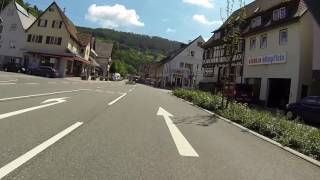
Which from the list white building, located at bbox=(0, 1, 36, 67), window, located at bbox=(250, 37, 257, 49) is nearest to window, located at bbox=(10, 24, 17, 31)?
white building, located at bbox=(0, 1, 36, 67)

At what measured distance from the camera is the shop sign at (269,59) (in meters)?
36.4

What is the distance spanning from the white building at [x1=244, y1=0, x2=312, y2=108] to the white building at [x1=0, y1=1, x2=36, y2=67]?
4303 cm

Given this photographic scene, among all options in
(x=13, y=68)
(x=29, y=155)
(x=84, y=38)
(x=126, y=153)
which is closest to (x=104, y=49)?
(x=84, y=38)

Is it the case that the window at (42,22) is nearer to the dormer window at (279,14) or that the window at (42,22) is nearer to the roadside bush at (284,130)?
the dormer window at (279,14)

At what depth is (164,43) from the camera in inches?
6954

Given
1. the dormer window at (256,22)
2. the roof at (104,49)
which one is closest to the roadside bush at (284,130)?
the dormer window at (256,22)

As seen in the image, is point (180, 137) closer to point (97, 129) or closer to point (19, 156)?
point (97, 129)

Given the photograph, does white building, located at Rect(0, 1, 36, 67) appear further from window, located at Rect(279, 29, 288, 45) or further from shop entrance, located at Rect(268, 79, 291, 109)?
window, located at Rect(279, 29, 288, 45)

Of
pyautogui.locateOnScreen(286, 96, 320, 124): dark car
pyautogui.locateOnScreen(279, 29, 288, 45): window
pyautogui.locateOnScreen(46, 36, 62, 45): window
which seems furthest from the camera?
pyautogui.locateOnScreen(46, 36, 62, 45): window

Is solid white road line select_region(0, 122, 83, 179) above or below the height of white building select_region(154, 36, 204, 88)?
below

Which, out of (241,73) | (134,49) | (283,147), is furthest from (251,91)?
(134,49)

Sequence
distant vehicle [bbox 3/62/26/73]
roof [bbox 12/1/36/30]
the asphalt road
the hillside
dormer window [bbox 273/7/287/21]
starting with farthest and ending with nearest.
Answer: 1. the hillside
2. roof [bbox 12/1/36/30]
3. distant vehicle [bbox 3/62/26/73]
4. dormer window [bbox 273/7/287/21]
5. the asphalt road

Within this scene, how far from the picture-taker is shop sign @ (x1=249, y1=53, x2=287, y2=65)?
120ft

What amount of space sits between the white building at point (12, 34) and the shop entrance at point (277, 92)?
46874 mm
